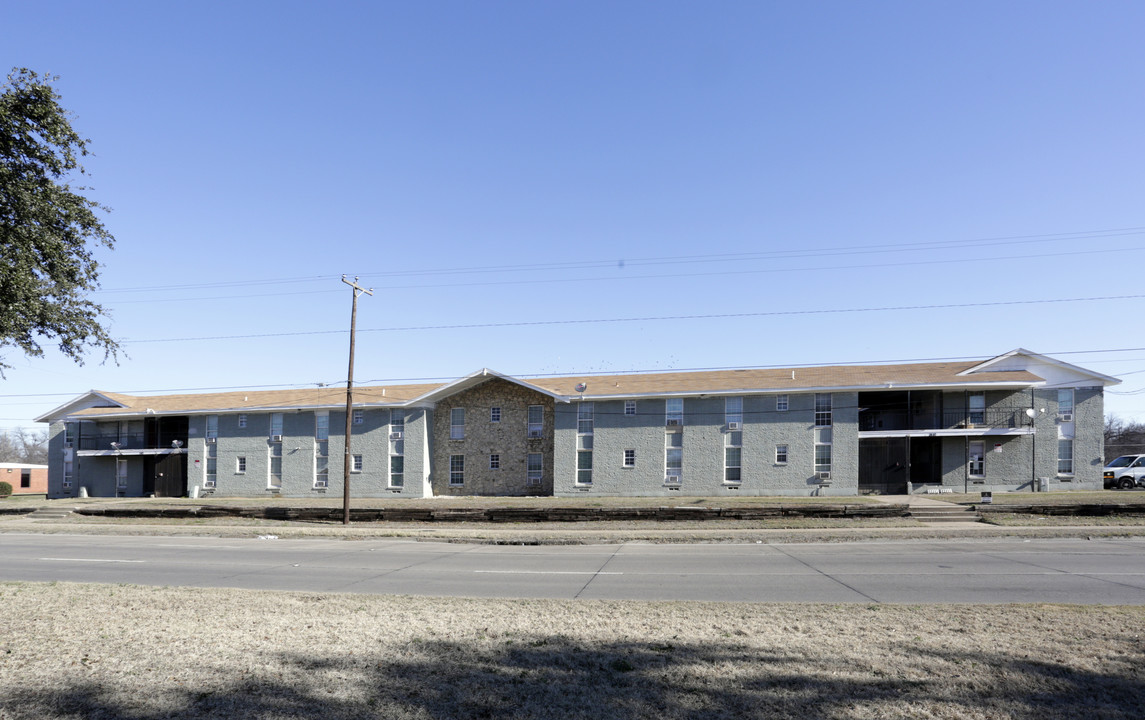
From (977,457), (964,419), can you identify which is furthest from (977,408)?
→ (977,457)

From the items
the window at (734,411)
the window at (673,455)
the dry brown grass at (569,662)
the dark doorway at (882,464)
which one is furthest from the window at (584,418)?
the dry brown grass at (569,662)

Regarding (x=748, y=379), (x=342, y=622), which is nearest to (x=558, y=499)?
(x=748, y=379)

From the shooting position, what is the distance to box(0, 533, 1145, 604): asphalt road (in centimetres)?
1219

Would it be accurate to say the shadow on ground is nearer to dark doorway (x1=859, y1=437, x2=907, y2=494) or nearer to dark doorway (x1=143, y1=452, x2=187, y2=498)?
dark doorway (x1=859, y1=437, x2=907, y2=494)

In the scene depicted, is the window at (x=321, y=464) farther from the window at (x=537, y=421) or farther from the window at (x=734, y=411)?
the window at (x=734, y=411)

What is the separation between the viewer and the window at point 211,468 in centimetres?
4815

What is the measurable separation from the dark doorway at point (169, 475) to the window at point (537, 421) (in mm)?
23457

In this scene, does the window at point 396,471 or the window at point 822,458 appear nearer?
the window at point 822,458

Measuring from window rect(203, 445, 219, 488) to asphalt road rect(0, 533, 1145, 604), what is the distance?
85.7ft

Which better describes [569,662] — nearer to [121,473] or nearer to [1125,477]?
[1125,477]

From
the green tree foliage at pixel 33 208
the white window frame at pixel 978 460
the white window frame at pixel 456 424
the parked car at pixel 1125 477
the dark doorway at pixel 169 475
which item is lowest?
the dark doorway at pixel 169 475

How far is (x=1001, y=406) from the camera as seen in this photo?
130ft

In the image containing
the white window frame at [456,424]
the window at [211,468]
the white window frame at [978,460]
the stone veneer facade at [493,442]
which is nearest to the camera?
the white window frame at [978,460]

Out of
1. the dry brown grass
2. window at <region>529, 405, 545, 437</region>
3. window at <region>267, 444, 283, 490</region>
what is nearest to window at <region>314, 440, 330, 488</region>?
window at <region>267, 444, 283, 490</region>
